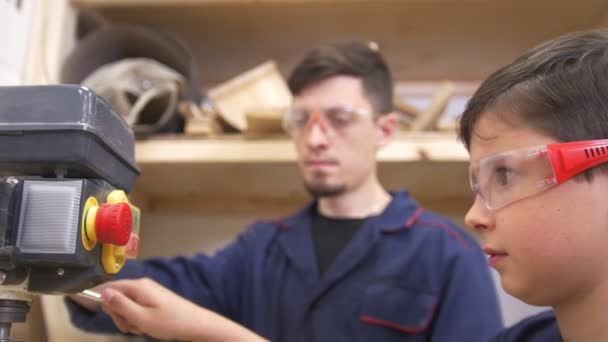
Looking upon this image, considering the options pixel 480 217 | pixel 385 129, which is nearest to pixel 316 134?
pixel 385 129

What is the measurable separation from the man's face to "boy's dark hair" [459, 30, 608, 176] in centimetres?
52

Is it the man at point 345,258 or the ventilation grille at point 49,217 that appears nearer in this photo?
the ventilation grille at point 49,217

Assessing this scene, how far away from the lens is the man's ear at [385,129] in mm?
1271

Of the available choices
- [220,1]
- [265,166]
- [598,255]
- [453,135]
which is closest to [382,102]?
[453,135]

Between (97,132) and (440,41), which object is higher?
(440,41)

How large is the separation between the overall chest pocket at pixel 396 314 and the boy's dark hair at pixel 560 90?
20.6 inches

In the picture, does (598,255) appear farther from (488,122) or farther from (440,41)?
(440,41)

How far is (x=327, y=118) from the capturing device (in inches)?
48.0

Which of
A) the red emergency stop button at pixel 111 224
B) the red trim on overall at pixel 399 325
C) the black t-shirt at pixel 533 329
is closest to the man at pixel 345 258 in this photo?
the red trim on overall at pixel 399 325

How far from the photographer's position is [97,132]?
0.53m

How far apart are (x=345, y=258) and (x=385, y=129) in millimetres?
332

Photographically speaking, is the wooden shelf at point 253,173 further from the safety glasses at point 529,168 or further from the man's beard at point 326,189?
the safety glasses at point 529,168

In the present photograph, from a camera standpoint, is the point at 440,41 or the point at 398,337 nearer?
the point at 398,337

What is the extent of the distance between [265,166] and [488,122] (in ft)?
2.50
